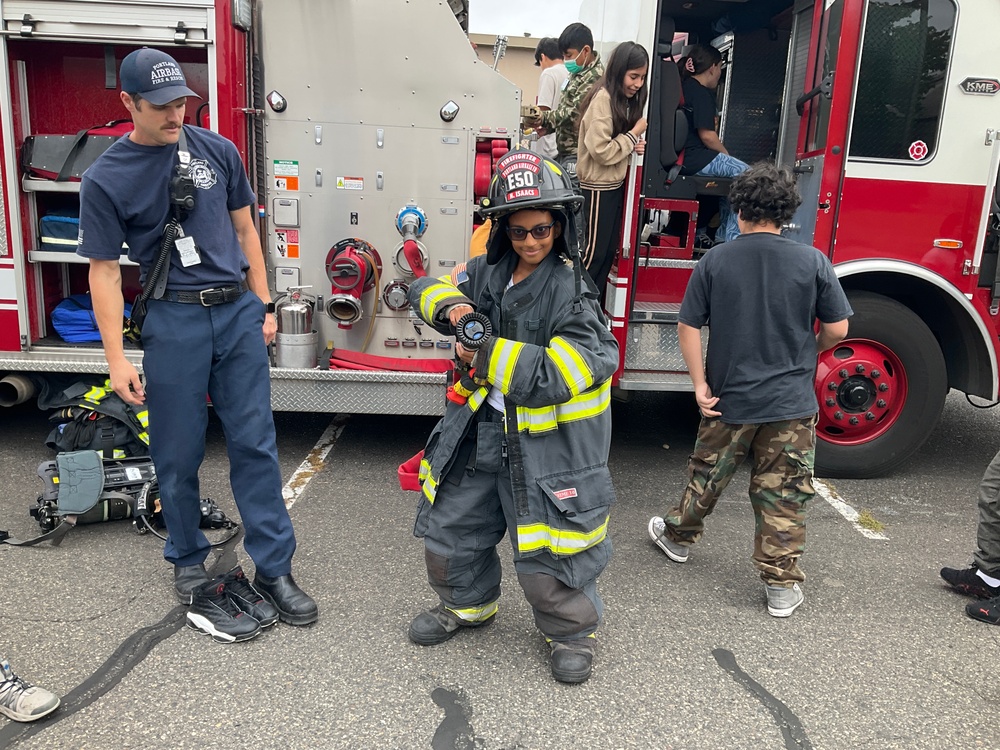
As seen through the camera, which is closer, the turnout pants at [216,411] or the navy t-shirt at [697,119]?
the turnout pants at [216,411]

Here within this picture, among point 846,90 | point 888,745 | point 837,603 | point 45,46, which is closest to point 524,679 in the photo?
point 888,745

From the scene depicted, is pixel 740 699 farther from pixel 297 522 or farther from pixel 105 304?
pixel 105 304

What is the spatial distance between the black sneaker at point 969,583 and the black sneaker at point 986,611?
66 mm

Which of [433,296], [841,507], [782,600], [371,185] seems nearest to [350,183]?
[371,185]

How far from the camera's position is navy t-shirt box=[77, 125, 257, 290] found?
2.80 meters

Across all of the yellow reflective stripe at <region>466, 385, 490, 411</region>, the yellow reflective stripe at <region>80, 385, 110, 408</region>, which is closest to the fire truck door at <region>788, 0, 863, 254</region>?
the yellow reflective stripe at <region>466, 385, 490, 411</region>

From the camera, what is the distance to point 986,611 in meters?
3.21

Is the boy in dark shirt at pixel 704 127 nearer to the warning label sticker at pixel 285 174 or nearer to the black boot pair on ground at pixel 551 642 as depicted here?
the warning label sticker at pixel 285 174

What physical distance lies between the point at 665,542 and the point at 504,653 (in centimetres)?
112

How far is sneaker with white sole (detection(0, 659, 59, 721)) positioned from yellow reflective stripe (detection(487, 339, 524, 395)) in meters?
1.64

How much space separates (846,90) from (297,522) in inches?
141

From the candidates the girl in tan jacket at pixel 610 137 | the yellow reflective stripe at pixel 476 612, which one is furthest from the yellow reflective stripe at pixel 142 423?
the girl in tan jacket at pixel 610 137

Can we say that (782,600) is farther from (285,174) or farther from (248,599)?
(285,174)

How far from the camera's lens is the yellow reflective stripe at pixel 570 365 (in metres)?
2.42
